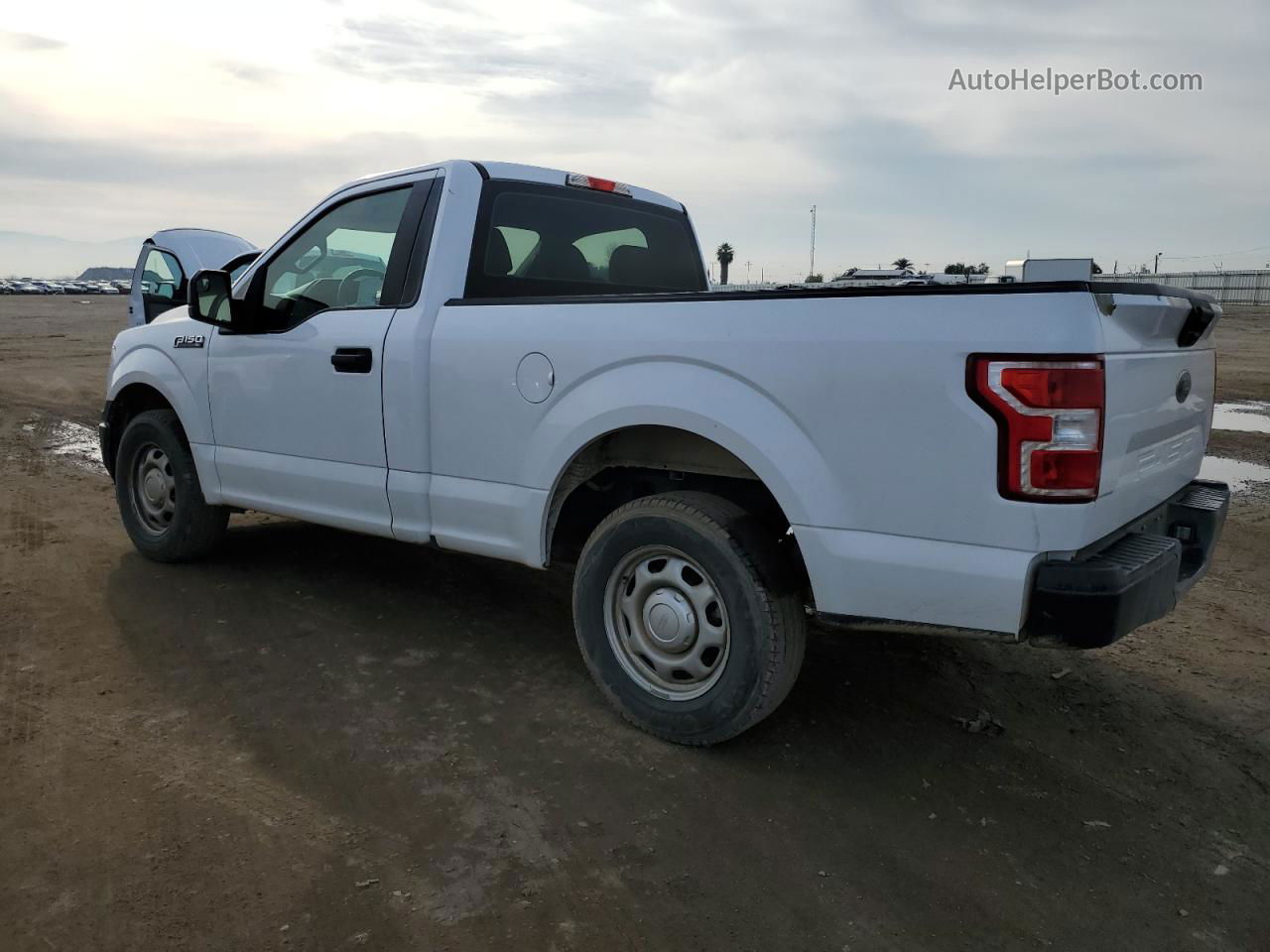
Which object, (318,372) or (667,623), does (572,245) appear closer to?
(318,372)

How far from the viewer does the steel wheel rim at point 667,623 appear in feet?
10.7

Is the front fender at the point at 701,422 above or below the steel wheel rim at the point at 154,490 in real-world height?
above

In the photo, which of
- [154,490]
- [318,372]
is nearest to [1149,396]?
[318,372]

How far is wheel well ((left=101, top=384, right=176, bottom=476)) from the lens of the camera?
18.2 feet

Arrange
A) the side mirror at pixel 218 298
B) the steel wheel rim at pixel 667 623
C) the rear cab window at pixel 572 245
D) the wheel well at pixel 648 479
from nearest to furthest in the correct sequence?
the steel wheel rim at pixel 667 623 < the wheel well at pixel 648 479 < the rear cab window at pixel 572 245 < the side mirror at pixel 218 298

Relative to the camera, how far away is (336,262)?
179 inches

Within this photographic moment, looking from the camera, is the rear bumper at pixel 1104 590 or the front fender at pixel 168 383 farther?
the front fender at pixel 168 383

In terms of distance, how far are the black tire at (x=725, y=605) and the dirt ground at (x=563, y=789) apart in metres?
0.16

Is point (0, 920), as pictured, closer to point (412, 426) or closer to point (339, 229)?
point (412, 426)

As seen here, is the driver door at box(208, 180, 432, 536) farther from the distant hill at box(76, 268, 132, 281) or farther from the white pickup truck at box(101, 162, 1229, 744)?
the distant hill at box(76, 268, 132, 281)

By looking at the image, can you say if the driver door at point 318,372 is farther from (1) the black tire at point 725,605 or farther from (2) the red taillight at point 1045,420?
(2) the red taillight at point 1045,420

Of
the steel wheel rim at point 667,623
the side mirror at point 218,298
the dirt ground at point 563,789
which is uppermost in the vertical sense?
the side mirror at point 218,298

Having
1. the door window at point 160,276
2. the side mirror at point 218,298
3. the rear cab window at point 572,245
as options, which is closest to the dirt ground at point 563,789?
the side mirror at point 218,298

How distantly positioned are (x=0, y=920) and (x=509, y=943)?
1.30 meters
